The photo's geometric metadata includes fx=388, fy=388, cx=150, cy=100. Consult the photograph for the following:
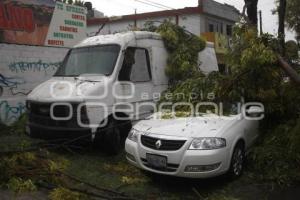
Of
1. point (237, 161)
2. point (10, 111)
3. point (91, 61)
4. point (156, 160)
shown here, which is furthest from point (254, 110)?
point (10, 111)

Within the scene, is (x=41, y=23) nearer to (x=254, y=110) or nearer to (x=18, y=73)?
(x=18, y=73)

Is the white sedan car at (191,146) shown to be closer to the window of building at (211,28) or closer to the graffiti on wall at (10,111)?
the graffiti on wall at (10,111)

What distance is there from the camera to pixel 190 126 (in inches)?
237

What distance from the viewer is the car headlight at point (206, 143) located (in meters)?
5.59

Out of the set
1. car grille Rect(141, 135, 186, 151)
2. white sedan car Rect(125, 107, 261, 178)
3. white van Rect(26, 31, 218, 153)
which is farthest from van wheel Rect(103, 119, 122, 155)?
car grille Rect(141, 135, 186, 151)

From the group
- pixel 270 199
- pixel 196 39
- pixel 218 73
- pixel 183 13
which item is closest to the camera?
pixel 270 199

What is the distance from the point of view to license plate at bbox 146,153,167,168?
570 centimetres

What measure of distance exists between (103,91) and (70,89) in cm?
65

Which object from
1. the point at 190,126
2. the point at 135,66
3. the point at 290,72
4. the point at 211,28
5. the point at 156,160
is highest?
the point at 211,28

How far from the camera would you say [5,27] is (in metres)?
11.6

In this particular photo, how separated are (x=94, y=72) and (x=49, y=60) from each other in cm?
492

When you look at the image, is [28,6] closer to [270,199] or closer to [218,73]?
[218,73]

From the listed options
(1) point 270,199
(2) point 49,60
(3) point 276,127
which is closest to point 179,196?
(1) point 270,199

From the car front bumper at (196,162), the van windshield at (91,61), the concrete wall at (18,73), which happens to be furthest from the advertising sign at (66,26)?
the car front bumper at (196,162)
